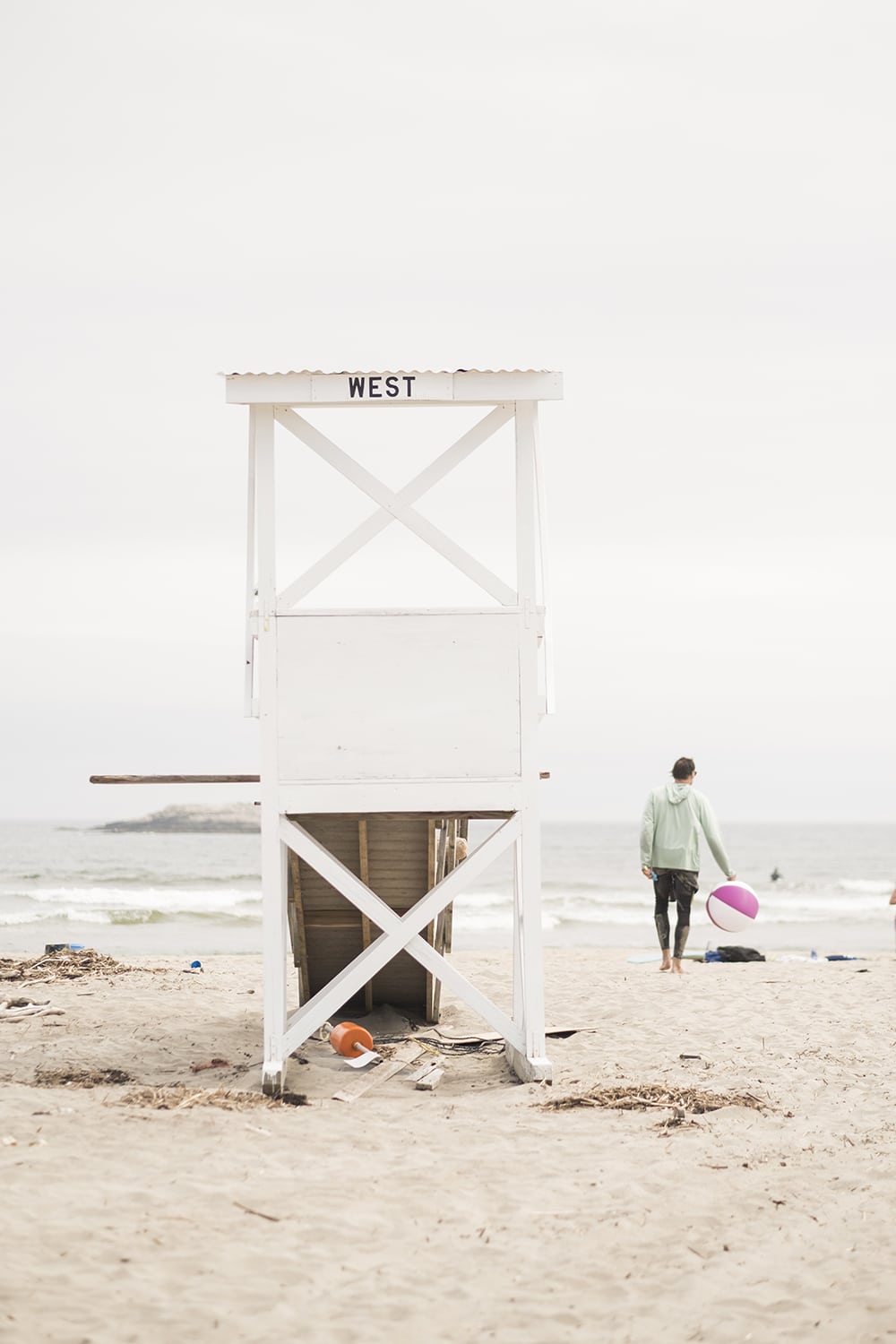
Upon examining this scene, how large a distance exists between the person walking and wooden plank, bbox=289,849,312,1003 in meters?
3.96

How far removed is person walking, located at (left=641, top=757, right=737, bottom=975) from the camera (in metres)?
12.3

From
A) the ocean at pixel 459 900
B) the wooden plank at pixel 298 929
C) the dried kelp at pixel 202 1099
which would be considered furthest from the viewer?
the ocean at pixel 459 900

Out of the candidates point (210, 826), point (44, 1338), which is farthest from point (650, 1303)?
point (210, 826)

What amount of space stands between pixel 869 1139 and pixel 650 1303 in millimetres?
2582

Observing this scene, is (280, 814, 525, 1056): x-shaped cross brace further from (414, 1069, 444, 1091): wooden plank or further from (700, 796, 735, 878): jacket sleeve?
(700, 796, 735, 878): jacket sleeve

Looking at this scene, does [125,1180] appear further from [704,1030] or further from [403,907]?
[704,1030]

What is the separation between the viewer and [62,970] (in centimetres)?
1251

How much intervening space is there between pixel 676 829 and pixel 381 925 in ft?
17.3

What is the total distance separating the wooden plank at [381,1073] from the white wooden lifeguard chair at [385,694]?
0.42 m

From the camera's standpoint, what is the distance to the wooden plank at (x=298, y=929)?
340 inches

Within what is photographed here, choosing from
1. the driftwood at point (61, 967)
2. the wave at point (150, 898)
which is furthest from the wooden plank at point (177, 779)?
the wave at point (150, 898)

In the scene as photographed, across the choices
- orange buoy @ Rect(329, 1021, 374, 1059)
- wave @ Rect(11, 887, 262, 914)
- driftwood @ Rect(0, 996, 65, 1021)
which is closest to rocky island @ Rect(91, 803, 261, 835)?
wave @ Rect(11, 887, 262, 914)

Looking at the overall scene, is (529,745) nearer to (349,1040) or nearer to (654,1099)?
(654,1099)

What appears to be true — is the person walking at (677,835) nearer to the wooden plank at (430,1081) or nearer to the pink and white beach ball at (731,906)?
the pink and white beach ball at (731,906)
